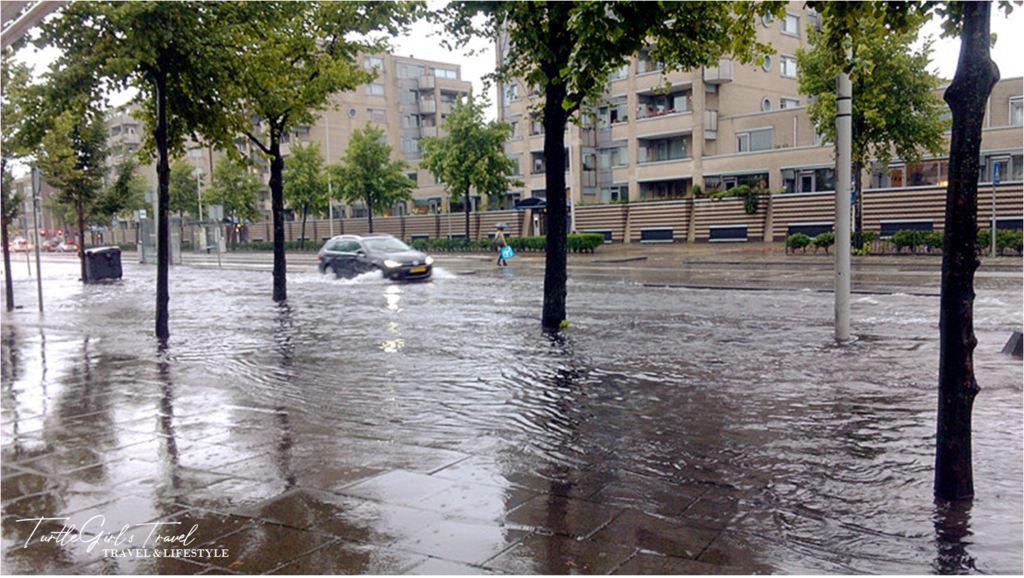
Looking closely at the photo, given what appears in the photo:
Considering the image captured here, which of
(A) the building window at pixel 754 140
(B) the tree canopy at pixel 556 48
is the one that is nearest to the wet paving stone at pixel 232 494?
(B) the tree canopy at pixel 556 48

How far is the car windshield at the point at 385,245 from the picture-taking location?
25375mm

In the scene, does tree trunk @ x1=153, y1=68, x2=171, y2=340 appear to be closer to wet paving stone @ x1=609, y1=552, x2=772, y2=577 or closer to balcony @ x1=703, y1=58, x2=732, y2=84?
wet paving stone @ x1=609, y1=552, x2=772, y2=577

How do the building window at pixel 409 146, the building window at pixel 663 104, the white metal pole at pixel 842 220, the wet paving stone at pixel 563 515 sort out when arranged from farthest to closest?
the building window at pixel 409 146 → the building window at pixel 663 104 → the white metal pole at pixel 842 220 → the wet paving stone at pixel 563 515

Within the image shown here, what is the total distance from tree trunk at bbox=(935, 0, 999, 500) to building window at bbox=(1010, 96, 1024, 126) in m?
44.9

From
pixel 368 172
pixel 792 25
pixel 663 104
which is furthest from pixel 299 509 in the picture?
pixel 792 25

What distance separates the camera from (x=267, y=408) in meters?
7.52

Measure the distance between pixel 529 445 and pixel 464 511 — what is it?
1.60 metres

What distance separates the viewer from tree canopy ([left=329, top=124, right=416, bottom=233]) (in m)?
57.0

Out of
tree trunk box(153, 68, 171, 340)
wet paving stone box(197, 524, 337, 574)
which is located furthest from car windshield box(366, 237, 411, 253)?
wet paving stone box(197, 524, 337, 574)

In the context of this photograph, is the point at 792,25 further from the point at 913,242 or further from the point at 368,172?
the point at 368,172

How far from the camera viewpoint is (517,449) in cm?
598

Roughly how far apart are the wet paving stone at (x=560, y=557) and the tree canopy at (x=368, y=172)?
179 feet

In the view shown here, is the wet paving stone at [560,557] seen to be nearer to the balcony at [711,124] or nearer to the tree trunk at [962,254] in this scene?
the tree trunk at [962,254]

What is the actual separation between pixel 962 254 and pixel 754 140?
4964cm
